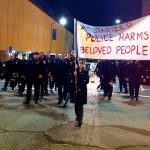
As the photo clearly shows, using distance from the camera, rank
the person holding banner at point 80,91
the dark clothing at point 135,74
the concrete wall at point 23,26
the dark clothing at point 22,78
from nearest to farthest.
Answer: the person holding banner at point 80,91, the dark clothing at point 135,74, the dark clothing at point 22,78, the concrete wall at point 23,26

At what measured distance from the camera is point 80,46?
30.0 ft

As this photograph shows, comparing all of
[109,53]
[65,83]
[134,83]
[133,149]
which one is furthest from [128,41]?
[134,83]

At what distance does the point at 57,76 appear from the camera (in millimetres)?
11945

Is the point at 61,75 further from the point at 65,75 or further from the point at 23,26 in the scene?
the point at 23,26

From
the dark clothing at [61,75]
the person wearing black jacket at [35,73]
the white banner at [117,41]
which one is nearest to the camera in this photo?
the white banner at [117,41]

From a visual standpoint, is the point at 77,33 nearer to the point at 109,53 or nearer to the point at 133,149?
the point at 109,53

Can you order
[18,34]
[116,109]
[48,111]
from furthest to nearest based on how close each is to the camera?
1. [18,34]
2. [116,109]
3. [48,111]

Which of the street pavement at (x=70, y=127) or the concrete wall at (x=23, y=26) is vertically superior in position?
the concrete wall at (x=23, y=26)

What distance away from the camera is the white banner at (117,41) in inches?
330

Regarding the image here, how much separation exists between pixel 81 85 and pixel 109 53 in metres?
1.23

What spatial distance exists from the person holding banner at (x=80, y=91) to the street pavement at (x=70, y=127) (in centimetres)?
31

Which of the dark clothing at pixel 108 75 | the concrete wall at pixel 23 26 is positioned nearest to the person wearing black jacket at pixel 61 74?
the dark clothing at pixel 108 75

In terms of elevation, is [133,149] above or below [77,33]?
below

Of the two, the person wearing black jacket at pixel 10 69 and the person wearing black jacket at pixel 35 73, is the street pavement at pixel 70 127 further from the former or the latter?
the person wearing black jacket at pixel 10 69
